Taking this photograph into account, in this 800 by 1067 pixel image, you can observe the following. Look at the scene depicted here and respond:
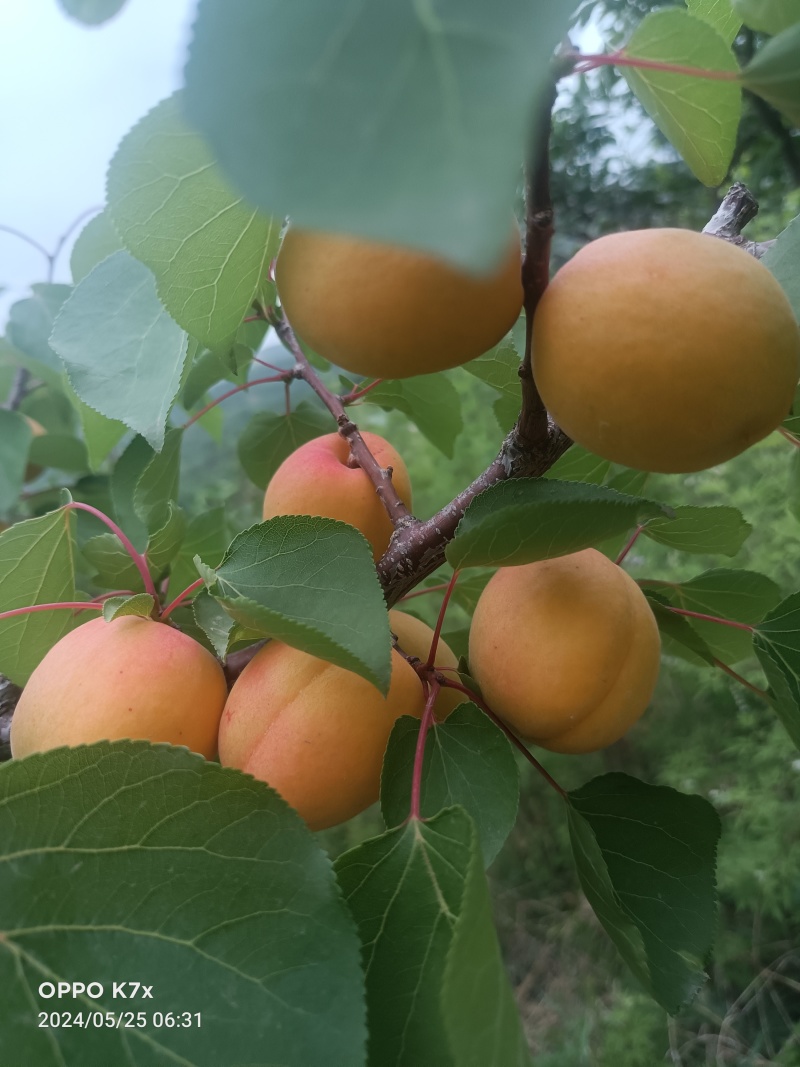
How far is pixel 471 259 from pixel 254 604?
0.24 meters

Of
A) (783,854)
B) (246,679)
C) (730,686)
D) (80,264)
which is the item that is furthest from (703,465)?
(783,854)

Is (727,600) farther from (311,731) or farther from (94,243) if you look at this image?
(94,243)

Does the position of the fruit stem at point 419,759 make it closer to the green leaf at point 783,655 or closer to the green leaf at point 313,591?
the green leaf at point 313,591

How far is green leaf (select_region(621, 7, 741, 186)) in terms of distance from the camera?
30 centimetres

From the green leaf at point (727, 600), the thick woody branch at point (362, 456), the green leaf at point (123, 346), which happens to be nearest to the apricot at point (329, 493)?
the thick woody branch at point (362, 456)

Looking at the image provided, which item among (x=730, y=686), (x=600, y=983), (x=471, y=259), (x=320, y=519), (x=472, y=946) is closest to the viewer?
(x=471, y=259)

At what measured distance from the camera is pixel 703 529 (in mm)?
627

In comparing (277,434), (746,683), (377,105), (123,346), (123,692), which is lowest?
(746,683)

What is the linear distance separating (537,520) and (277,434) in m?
0.55

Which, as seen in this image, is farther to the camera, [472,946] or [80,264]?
[80,264]

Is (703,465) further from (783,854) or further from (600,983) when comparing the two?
(600,983)

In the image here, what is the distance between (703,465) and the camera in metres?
0.32

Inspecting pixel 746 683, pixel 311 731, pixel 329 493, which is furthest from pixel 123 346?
pixel 746 683

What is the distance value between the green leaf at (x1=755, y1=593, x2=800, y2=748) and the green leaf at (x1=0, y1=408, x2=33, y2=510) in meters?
0.88
